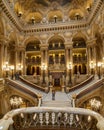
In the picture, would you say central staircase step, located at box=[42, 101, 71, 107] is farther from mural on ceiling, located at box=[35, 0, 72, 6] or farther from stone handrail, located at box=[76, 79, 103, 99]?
mural on ceiling, located at box=[35, 0, 72, 6]

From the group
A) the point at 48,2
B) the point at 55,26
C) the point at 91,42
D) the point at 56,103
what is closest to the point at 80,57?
the point at 91,42

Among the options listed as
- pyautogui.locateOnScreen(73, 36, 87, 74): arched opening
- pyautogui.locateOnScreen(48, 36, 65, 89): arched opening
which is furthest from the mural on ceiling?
pyautogui.locateOnScreen(73, 36, 87, 74): arched opening

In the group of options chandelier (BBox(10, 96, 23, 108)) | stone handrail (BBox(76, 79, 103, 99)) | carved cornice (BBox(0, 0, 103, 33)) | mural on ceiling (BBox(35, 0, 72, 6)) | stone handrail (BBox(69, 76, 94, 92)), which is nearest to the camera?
stone handrail (BBox(76, 79, 103, 99))

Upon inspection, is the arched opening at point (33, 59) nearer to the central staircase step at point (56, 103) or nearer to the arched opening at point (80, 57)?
the arched opening at point (80, 57)

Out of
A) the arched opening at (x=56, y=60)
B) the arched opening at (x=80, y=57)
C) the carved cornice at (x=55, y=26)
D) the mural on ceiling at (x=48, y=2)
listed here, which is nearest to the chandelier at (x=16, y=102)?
the arched opening at (x=56, y=60)

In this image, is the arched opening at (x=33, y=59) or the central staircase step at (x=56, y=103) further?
the arched opening at (x=33, y=59)

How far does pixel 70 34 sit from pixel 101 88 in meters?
9.00

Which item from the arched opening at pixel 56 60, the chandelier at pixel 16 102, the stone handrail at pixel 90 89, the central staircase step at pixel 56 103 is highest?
the arched opening at pixel 56 60

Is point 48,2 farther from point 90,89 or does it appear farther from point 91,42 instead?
point 90,89

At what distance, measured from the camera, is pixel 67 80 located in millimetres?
20375

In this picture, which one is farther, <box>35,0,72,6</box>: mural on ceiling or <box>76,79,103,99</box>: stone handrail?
<box>35,0,72,6</box>: mural on ceiling

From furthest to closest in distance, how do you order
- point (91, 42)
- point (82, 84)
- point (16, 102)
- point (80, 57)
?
point (80, 57), point (91, 42), point (82, 84), point (16, 102)

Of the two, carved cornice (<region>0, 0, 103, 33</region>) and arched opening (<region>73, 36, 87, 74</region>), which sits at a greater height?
carved cornice (<region>0, 0, 103, 33</region>)

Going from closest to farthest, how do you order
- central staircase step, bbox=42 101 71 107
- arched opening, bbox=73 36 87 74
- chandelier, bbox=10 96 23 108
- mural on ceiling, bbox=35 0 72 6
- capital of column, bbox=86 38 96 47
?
central staircase step, bbox=42 101 71 107 → chandelier, bbox=10 96 23 108 → capital of column, bbox=86 38 96 47 → mural on ceiling, bbox=35 0 72 6 → arched opening, bbox=73 36 87 74
